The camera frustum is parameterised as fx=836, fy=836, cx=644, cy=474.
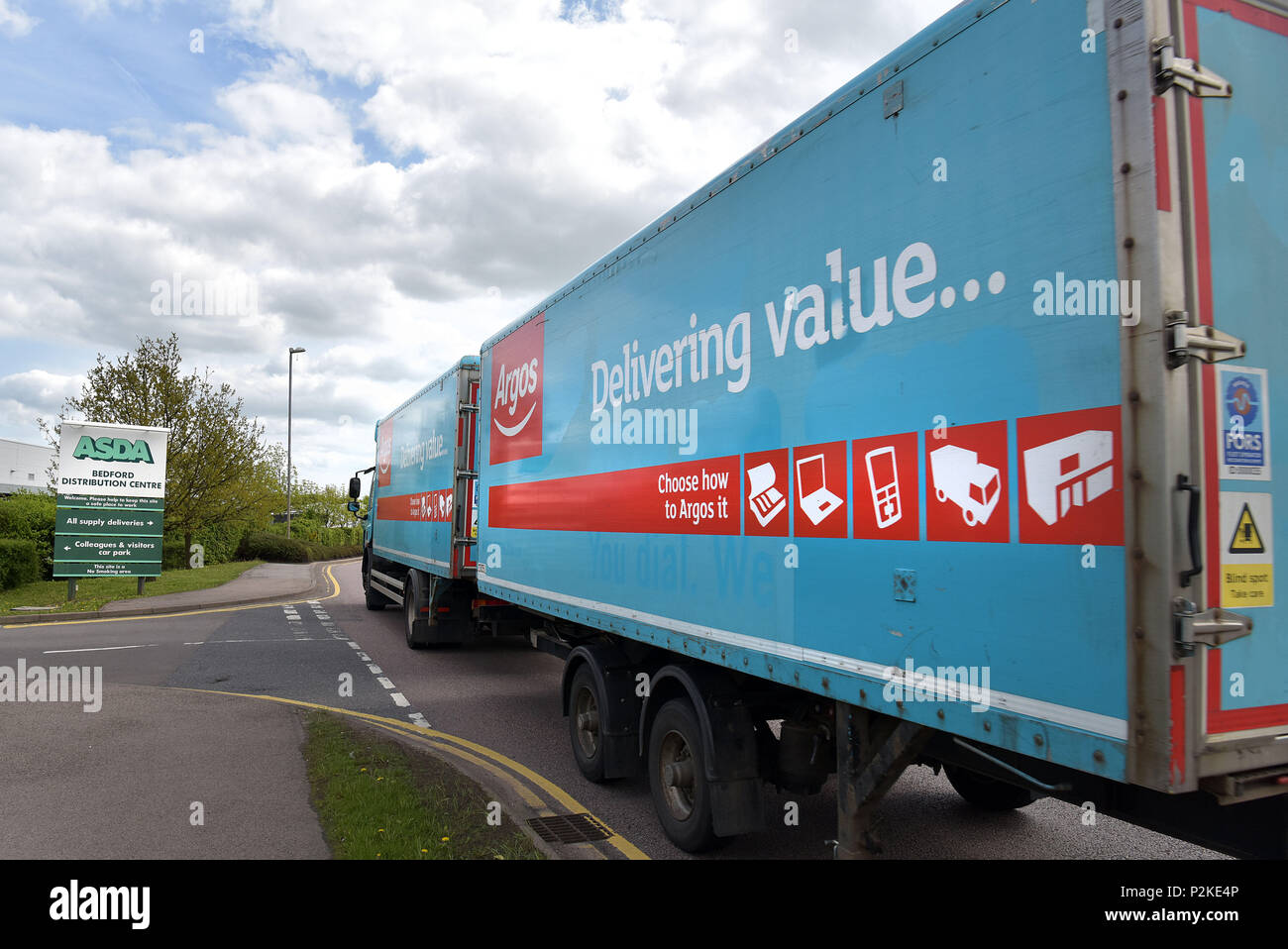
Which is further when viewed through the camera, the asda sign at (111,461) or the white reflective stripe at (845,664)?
the asda sign at (111,461)

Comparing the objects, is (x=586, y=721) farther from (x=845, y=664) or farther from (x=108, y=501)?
(x=108, y=501)

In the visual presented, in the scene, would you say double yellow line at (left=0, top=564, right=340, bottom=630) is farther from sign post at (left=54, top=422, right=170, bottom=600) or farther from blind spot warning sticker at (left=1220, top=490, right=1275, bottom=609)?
blind spot warning sticker at (left=1220, top=490, right=1275, bottom=609)

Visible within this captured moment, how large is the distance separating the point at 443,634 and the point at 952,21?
33.2 feet

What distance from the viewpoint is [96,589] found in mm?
19891

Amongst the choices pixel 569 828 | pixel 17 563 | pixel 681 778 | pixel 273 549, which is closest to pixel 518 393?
pixel 569 828

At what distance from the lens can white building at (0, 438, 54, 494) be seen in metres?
64.0

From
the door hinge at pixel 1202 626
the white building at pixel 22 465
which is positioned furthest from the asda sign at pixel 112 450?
the white building at pixel 22 465

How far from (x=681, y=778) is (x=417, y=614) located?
8287mm

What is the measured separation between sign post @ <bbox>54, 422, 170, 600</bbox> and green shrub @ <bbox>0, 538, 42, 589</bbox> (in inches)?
118

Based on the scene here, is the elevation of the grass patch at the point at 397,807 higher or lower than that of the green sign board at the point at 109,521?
lower

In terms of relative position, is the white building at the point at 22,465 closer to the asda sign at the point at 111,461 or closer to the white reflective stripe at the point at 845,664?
the asda sign at the point at 111,461

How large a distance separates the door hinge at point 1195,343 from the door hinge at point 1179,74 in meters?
0.68

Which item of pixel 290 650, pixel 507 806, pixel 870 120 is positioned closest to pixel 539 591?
pixel 507 806

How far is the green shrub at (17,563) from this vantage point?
62.7 feet
